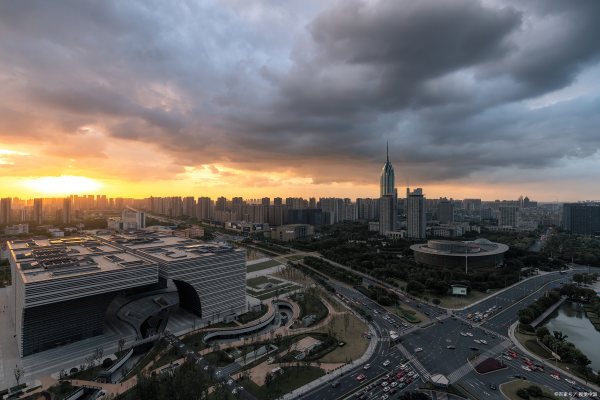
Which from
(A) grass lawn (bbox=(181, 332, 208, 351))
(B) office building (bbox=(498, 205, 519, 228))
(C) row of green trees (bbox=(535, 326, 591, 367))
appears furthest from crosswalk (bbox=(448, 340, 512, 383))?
(B) office building (bbox=(498, 205, 519, 228))

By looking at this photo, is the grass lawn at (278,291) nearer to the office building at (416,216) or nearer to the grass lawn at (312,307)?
the grass lawn at (312,307)

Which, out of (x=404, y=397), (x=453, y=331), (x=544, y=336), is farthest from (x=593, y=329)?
(x=404, y=397)

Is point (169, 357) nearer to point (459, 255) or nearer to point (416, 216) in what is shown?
point (459, 255)

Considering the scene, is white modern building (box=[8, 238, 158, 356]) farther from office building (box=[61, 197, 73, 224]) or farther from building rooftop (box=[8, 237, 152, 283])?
office building (box=[61, 197, 73, 224])

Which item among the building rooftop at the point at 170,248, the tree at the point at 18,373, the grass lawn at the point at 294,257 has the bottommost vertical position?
the tree at the point at 18,373

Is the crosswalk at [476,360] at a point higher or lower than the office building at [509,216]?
lower

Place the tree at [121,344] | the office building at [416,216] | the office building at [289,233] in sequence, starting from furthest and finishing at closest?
the office building at [289,233] < the office building at [416,216] < the tree at [121,344]

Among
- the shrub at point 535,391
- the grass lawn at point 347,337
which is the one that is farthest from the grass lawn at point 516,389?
the grass lawn at point 347,337
